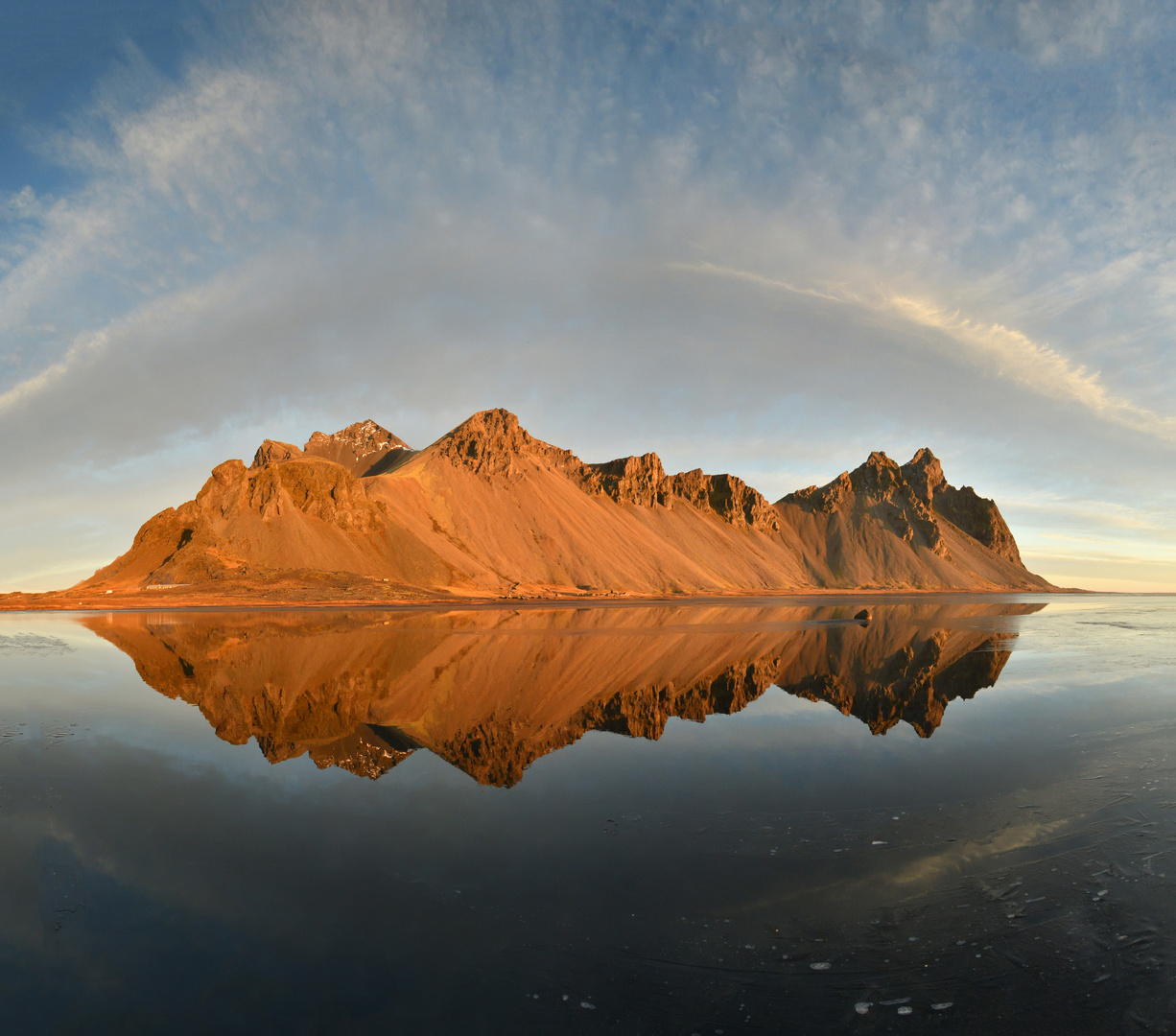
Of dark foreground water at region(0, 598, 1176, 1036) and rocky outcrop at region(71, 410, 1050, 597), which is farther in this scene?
rocky outcrop at region(71, 410, 1050, 597)

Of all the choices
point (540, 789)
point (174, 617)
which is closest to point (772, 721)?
point (540, 789)

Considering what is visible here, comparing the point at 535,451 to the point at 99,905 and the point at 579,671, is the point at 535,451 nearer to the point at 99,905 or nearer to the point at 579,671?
the point at 579,671

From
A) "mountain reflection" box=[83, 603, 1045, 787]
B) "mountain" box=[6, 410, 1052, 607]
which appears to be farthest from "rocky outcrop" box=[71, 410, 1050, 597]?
"mountain reflection" box=[83, 603, 1045, 787]

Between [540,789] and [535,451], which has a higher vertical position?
[535,451]

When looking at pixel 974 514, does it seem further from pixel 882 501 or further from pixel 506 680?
pixel 506 680

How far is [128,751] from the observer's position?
39.5 ft

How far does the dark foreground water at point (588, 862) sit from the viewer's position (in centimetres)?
483

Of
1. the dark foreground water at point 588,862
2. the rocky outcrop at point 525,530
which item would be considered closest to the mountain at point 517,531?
the rocky outcrop at point 525,530

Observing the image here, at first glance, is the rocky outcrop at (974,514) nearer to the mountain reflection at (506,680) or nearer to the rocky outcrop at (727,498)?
the rocky outcrop at (727,498)

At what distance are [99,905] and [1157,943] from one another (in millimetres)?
9954

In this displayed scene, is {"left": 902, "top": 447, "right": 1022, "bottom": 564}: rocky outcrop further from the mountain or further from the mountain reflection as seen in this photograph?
the mountain reflection

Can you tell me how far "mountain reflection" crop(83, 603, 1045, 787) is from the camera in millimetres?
13062

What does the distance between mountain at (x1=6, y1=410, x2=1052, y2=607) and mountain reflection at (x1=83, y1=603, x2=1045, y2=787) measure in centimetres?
4351

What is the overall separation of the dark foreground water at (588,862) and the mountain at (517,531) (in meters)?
63.3
